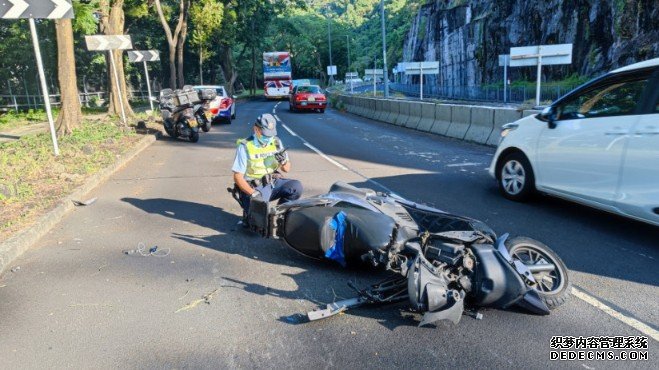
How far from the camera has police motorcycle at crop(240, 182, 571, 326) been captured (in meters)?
3.51

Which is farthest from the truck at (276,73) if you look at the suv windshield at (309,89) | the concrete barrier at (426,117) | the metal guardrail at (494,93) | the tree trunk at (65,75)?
the tree trunk at (65,75)

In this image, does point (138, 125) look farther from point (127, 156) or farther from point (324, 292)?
point (324, 292)

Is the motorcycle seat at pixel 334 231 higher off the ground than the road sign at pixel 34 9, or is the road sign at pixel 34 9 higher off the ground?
the road sign at pixel 34 9

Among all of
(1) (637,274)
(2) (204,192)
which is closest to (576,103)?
(1) (637,274)

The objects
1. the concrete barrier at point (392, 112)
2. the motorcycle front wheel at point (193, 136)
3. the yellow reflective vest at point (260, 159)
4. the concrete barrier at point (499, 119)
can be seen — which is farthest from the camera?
the concrete barrier at point (392, 112)

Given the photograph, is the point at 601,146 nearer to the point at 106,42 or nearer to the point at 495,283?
the point at 495,283

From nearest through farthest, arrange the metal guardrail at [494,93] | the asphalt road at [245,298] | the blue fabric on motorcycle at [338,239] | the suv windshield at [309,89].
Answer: the asphalt road at [245,298] < the blue fabric on motorcycle at [338,239] < the suv windshield at [309,89] < the metal guardrail at [494,93]

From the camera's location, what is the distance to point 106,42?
14.8 m

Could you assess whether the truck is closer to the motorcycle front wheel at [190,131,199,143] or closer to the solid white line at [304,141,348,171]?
the motorcycle front wheel at [190,131,199,143]

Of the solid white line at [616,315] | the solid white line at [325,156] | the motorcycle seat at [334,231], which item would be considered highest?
the motorcycle seat at [334,231]

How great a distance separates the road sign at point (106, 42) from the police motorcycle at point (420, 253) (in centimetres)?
1187

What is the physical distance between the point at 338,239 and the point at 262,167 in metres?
1.80

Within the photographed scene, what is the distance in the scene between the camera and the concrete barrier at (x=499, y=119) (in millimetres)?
12070

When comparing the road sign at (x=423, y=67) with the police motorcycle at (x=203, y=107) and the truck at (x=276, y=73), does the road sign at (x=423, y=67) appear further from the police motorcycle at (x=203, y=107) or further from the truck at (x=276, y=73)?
the truck at (x=276, y=73)
